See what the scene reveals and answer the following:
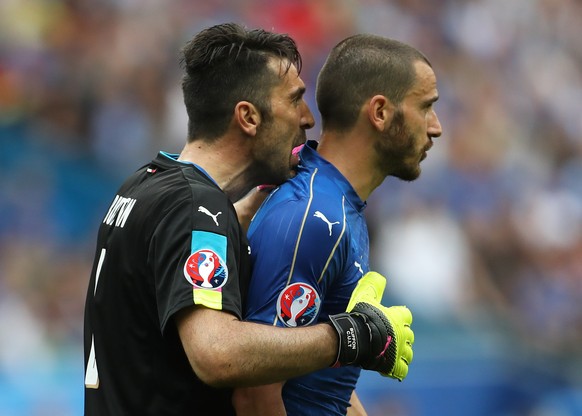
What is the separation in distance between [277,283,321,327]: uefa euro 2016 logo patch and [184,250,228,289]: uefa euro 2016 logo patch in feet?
1.09

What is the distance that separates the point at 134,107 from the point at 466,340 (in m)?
3.42

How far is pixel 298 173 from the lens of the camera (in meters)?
4.01

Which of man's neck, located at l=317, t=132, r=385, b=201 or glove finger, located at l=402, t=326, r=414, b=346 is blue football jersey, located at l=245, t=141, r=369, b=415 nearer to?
man's neck, located at l=317, t=132, r=385, b=201

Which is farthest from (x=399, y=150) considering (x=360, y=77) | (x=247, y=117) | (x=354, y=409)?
(x=354, y=409)

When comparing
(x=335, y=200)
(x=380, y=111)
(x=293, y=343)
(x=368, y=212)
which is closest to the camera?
(x=293, y=343)

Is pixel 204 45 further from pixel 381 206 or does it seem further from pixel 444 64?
pixel 444 64

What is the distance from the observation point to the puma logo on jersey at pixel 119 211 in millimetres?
3572

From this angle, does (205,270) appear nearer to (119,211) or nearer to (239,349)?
(239,349)

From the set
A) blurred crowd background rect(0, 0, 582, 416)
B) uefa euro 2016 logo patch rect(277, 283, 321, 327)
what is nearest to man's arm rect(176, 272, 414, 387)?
uefa euro 2016 logo patch rect(277, 283, 321, 327)

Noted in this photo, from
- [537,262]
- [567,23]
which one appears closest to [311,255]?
[537,262]

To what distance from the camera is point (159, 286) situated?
3332 millimetres

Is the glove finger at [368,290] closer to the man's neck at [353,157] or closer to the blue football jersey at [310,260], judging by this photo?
the blue football jersey at [310,260]

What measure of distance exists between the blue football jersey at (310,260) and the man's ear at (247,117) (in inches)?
10.1

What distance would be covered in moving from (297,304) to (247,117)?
688 mm
